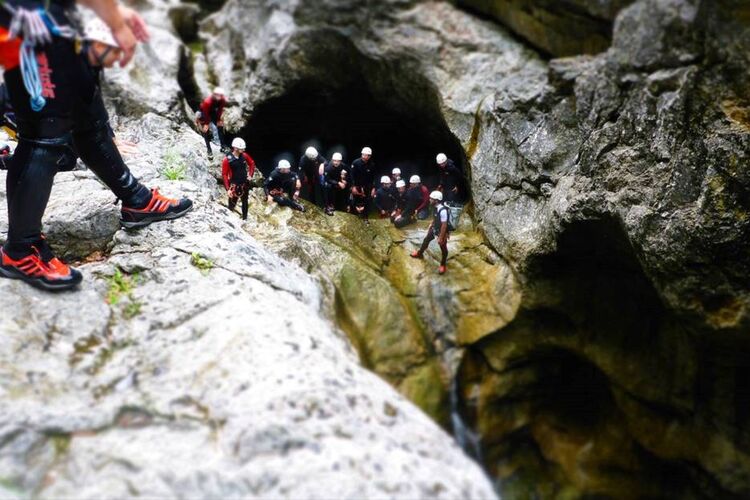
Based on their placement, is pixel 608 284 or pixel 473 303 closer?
pixel 473 303

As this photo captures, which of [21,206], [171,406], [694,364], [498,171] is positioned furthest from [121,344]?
[694,364]

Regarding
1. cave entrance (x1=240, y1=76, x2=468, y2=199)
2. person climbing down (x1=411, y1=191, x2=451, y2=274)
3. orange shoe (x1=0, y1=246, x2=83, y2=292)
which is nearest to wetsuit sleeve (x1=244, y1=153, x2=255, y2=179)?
cave entrance (x1=240, y1=76, x2=468, y2=199)

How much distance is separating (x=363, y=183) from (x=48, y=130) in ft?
14.1

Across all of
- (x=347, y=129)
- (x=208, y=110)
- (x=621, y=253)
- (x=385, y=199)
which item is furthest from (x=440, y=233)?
(x=208, y=110)

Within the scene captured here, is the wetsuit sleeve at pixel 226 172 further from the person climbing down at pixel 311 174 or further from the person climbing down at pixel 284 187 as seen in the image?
the person climbing down at pixel 311 174

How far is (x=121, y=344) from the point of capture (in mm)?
5266

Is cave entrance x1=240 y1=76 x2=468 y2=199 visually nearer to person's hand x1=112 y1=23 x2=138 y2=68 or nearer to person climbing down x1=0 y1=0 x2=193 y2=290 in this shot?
person climbing down x1=0 y1=0 x2=193 y2=290

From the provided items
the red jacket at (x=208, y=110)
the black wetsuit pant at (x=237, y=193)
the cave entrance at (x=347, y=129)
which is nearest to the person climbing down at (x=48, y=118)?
the black wetsuit pant at (x=237, y=193)

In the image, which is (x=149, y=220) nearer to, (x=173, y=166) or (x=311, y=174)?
(x=173, y=166)

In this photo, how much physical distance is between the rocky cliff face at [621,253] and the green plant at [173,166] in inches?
184

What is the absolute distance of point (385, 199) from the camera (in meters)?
7.94

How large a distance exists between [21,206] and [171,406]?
8.36ft

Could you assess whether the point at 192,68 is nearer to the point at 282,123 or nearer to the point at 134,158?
the point at 282,123

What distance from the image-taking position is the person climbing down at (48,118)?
15.0ft
